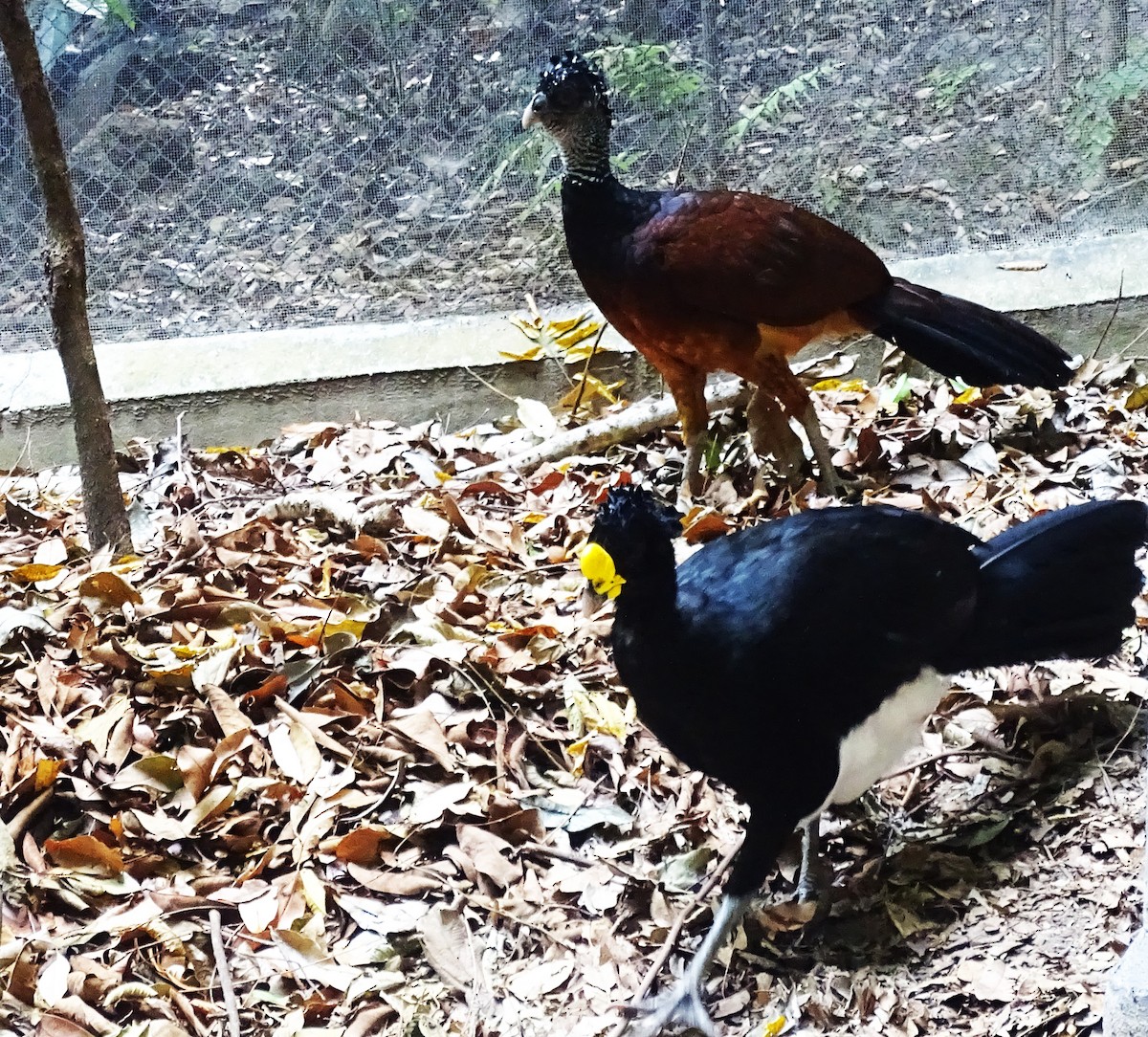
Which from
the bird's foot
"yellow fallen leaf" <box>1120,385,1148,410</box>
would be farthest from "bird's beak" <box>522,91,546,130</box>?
the bird's foot

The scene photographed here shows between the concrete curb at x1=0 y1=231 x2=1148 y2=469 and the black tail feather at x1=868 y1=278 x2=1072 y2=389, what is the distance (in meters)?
1.18

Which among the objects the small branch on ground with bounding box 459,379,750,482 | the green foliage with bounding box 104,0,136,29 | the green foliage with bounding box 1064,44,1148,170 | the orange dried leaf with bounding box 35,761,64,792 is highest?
the green foliage with bounding box 104,0,136,29

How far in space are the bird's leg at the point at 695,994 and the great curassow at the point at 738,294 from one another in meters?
1.86

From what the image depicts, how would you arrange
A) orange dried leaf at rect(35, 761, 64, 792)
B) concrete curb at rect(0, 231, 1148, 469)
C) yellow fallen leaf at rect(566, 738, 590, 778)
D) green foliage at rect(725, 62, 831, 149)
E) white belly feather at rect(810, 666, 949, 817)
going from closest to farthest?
white belly feather at rect(810, 666, 949, 817), orange dried leaf at rect(35, 761, 64, 792), yellow fallen leaf at rect(566, 738, 590, 778), green foliage at rect(725, 62, 831, 149), concrete curb at rect(0, 231, 1148, 469)

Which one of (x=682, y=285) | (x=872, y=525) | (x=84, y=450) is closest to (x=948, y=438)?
(x=682, y=285)

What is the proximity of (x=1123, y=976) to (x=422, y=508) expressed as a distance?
2.45 metres

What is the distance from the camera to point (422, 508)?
3639 millimetres

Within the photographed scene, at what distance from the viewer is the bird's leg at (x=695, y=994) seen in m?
2.08

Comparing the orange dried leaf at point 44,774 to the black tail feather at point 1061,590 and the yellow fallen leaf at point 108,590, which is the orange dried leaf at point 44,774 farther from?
the black tail feather at point 1061,590

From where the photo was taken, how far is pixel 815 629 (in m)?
2.18

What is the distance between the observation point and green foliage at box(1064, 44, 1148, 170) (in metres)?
4.27

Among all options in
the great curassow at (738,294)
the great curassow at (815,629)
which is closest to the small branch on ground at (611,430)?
the great curassow at (738,294)

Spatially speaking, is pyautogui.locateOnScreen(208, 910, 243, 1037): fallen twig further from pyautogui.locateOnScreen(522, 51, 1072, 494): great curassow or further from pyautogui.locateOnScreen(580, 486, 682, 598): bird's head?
pyautogui.locateOnScreen(522, 51, 1072, 494): great curassow

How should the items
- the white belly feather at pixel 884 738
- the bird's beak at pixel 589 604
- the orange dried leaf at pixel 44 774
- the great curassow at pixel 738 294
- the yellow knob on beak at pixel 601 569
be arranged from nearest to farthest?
the yellow knob on beak at pixel 601 569 < the white belly feather at pixel 884 738 < the orange dried leaf at pixel 44 774 < the bird's beak at pixel 589 604 < the great curassow at pixel 738 294
